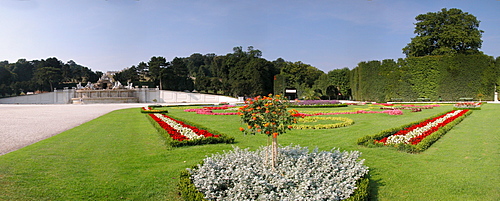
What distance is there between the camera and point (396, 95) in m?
35.1

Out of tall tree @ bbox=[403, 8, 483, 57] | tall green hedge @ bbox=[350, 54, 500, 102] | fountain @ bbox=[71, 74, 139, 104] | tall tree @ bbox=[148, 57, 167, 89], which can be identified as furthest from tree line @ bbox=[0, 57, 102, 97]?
tall tree @ bbox=[403, 8, 483, 57]

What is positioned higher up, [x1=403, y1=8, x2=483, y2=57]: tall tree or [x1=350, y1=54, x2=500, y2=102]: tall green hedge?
[x1=403, y1=8, x2=483, y2=57]: tall tree

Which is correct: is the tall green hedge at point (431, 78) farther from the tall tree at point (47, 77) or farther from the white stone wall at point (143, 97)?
the tall tree at point (47, 77)

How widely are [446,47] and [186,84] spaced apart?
48020mm

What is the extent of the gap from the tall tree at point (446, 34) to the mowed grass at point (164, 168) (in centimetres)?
3441

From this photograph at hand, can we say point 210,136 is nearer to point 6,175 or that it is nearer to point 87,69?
point 6,175

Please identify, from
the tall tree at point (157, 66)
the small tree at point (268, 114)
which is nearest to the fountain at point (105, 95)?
the tall tree at point (157, 66)

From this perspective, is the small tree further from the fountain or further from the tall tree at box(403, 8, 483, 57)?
the fountain

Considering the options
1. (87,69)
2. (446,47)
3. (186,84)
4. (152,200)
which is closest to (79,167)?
(152,200)

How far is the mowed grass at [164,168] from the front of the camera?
4.73 m

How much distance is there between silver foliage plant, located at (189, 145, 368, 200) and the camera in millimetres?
4285

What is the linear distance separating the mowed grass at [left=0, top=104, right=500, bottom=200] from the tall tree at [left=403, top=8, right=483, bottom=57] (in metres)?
34.4

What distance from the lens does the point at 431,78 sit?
109ft

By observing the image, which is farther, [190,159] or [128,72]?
[128,72]
